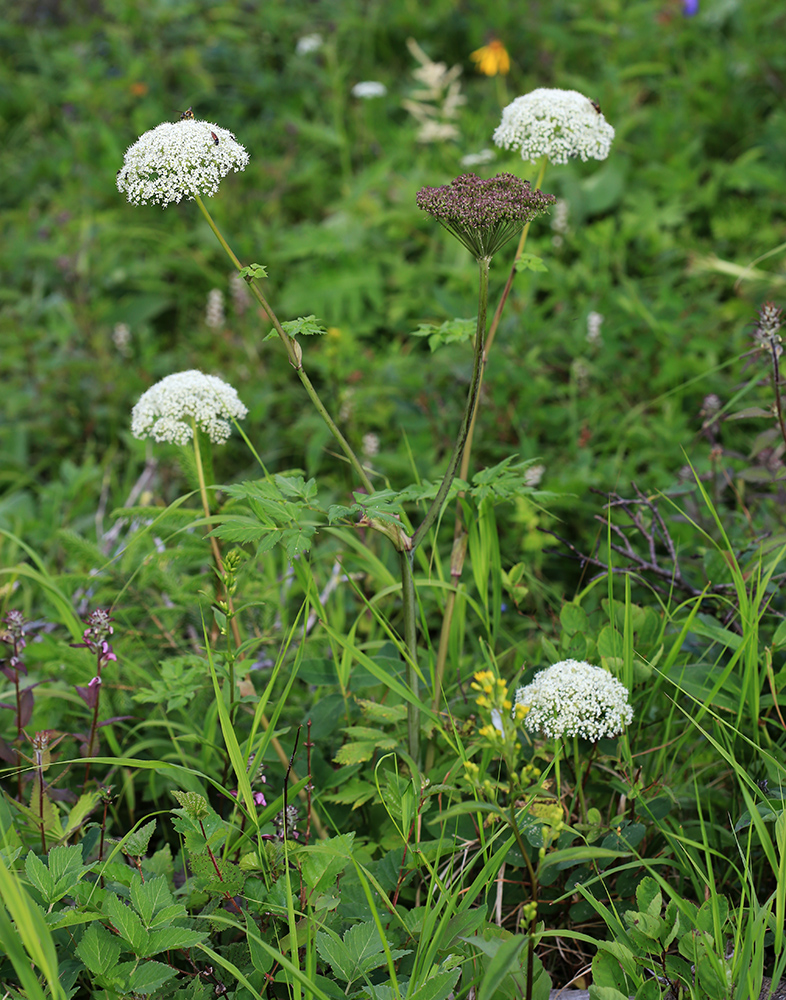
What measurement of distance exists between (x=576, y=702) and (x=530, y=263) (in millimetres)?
805

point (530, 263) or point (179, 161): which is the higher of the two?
point (179, 161)

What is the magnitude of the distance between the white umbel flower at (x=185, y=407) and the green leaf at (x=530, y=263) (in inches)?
23.8

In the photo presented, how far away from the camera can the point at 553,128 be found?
→ 5.24 ft

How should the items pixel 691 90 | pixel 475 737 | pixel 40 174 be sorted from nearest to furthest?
1. pixel 475 737
2. pixel 691 90
3. pixel 40 174

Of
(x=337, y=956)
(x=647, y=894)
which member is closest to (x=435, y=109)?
(x=647, y=894)

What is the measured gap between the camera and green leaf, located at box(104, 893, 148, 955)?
1.18 m

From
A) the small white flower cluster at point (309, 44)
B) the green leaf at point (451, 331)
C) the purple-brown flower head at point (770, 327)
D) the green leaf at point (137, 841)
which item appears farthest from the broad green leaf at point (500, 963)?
the small white flower cluster at point (309, 44)

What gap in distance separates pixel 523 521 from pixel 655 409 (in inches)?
38.0

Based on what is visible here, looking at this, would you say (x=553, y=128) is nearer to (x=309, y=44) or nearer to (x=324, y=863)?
(x=324, y=863)

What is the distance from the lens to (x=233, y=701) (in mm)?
1468

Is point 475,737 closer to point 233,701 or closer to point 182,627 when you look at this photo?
point 233,701

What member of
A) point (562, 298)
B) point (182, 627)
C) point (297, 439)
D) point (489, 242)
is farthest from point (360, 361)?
point (489, 242)

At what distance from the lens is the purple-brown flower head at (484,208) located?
1.26 meters

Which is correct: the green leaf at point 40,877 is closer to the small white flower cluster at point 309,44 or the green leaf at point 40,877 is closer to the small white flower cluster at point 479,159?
the small white flower cluster at point 479,159
